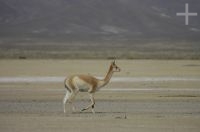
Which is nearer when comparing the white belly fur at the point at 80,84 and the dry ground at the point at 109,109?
the dry ground at the point at 109,109

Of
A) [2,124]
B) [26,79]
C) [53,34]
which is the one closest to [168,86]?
[26,79]

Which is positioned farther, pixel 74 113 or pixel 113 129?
pixel 74 113

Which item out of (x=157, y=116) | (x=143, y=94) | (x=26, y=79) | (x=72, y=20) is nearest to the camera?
(x=157, y=116)

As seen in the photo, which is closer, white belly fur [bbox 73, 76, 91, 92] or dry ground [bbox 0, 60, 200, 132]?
dry ground [bbox 0, 60, 200, 132]

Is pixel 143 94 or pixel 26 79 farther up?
pixel 26 79

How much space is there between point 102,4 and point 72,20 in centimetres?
946

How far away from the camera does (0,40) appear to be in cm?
9712

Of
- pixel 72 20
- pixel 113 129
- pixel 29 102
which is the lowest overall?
pixel 113 129

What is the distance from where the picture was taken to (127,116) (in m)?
18.8

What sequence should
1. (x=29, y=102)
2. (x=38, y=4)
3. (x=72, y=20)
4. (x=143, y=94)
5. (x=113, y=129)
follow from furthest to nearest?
(x=38, y=4) → (x=72, y=20) → (x=143, y=94) → (x=29, y=102) → (x=113, y=129)

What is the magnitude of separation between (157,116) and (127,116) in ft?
2.00

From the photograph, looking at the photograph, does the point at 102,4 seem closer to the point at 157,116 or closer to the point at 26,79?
the point at 26,79

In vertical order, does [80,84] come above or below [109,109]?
above

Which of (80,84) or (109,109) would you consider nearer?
(80,84)
